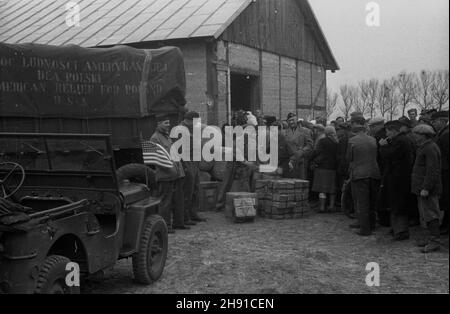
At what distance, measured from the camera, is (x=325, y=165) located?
1018cm

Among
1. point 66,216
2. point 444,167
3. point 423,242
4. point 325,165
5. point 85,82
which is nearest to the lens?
point 66,216

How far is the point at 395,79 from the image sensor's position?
41.4 m

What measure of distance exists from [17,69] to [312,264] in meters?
5.22

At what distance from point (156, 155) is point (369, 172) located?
340 centimetres

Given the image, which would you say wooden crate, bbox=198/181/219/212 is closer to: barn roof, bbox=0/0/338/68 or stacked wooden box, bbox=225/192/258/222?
stacked wooden box, bbox=225/192/258/222

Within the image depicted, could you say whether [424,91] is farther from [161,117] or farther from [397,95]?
[161,117]

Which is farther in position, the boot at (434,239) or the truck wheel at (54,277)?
the boot at (434,239)

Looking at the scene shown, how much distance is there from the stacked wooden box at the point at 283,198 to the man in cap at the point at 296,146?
94 cm

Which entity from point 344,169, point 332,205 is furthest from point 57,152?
point 332,205

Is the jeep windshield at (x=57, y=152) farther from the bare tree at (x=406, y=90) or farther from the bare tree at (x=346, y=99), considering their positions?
the bare tree at (x=346, y=99)

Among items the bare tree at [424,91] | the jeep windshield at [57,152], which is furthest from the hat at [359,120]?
the bare tree at [424,91]

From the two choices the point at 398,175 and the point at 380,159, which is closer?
the point at 398,175

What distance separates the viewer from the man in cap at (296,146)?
422 inches

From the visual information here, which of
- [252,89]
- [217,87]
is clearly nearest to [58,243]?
[217,87]
